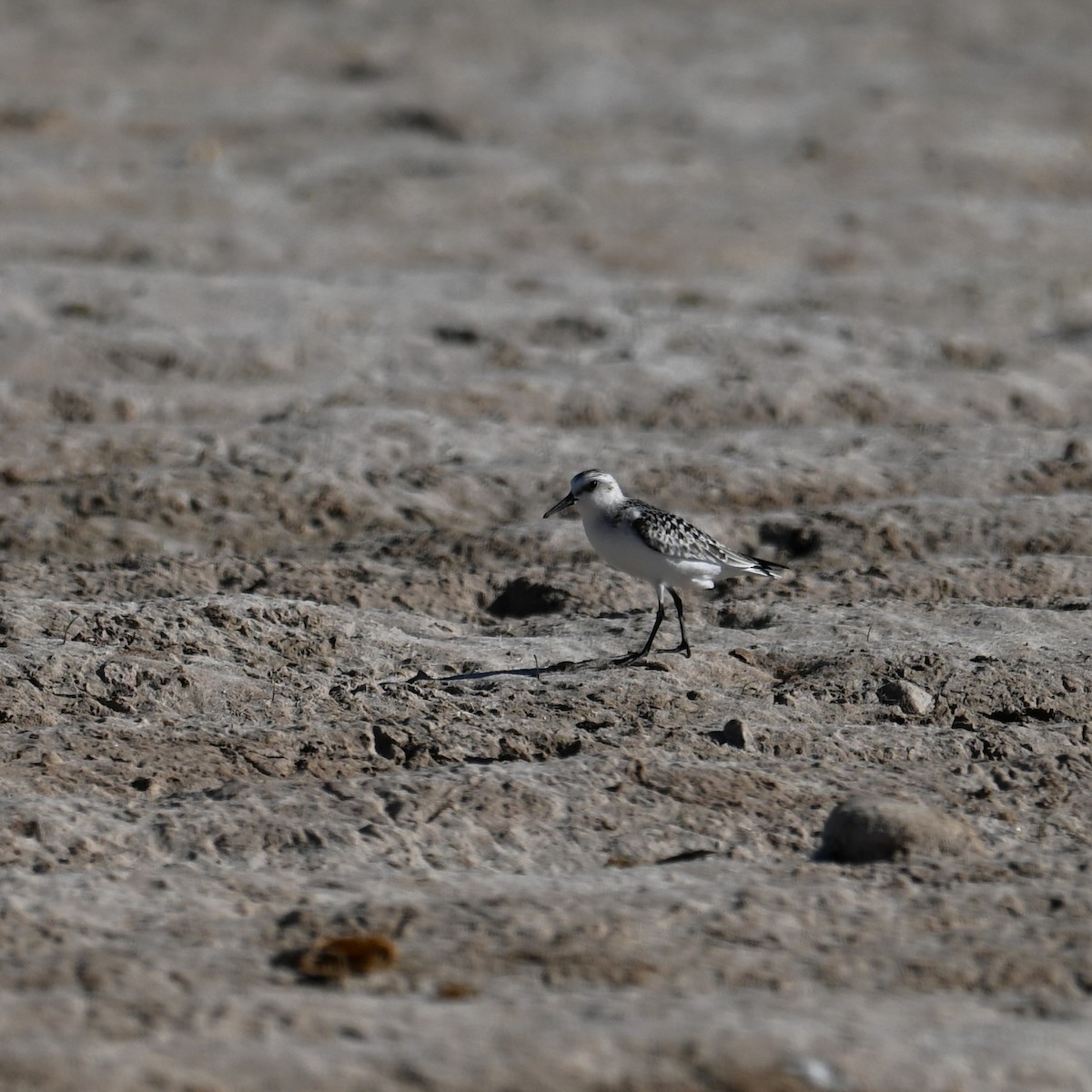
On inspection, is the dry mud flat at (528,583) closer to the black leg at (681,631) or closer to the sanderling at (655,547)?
the black leg at (681,631)

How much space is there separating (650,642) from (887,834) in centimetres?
191

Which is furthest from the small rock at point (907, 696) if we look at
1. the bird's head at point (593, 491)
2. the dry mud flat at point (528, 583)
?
the bird's head at point (593, 491)

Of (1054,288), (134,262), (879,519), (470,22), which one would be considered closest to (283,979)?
(879,519)

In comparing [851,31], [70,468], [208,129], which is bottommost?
[70,468]

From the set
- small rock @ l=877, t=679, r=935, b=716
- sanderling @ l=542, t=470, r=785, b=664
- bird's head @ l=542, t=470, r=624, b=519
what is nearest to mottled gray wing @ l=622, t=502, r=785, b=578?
sanderling @ l=542, t=470, r=785, b=664

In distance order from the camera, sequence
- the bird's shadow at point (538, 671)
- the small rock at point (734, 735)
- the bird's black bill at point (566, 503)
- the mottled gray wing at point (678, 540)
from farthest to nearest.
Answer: the bird's black bill at point (566, 503) → the mottled gray wing at point (678, 540) → the bird's shadow at point (538, 671) → the small rock at point (734, 735)

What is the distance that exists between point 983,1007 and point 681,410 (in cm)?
635

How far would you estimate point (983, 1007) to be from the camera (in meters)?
4.30

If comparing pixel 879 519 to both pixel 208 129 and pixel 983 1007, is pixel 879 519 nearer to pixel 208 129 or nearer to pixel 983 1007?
pixel 983 1007

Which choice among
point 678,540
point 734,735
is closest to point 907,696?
point 734,735

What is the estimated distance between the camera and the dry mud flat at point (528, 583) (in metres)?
4.31

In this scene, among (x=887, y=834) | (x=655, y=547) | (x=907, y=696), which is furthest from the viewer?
(x=655, y=547)

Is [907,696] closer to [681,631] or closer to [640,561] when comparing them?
[681,631]

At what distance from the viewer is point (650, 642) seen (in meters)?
6.99
